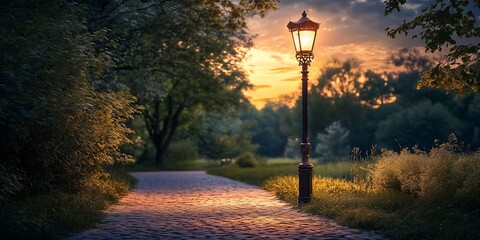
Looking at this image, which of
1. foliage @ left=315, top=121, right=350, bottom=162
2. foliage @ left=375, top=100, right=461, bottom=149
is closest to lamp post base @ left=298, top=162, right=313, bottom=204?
foliage @ left=375, top=100, right=461, bottom=149

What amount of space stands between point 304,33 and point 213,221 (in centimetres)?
557

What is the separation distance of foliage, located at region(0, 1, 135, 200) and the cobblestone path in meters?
1.49

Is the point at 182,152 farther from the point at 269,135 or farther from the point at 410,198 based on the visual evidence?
the point at 269,135

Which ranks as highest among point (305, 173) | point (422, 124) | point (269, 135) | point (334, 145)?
point (269, 135)

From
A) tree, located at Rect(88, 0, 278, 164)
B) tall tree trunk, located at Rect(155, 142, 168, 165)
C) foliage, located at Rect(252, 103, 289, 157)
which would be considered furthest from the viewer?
foliage, located at Rect(252, 103, 289, 157)

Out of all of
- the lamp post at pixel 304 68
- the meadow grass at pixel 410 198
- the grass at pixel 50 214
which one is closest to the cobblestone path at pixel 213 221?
the grass at pixel 50 214

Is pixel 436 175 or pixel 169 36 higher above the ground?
pixel 169 36

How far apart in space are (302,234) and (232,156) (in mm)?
45374

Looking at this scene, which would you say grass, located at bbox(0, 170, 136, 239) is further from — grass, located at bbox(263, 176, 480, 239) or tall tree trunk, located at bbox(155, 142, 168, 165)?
tall tree trunk, located at bbox(155, 142, 168, 165)

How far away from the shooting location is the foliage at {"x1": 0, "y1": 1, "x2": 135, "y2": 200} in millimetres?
10188

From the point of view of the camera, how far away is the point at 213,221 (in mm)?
10945

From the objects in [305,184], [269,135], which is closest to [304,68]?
[305,184]

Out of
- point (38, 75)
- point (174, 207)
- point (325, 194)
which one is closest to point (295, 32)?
point (325, 194)

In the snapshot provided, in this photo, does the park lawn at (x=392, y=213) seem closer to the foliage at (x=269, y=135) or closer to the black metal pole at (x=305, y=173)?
the black metal pole at (x=305, y=173)
